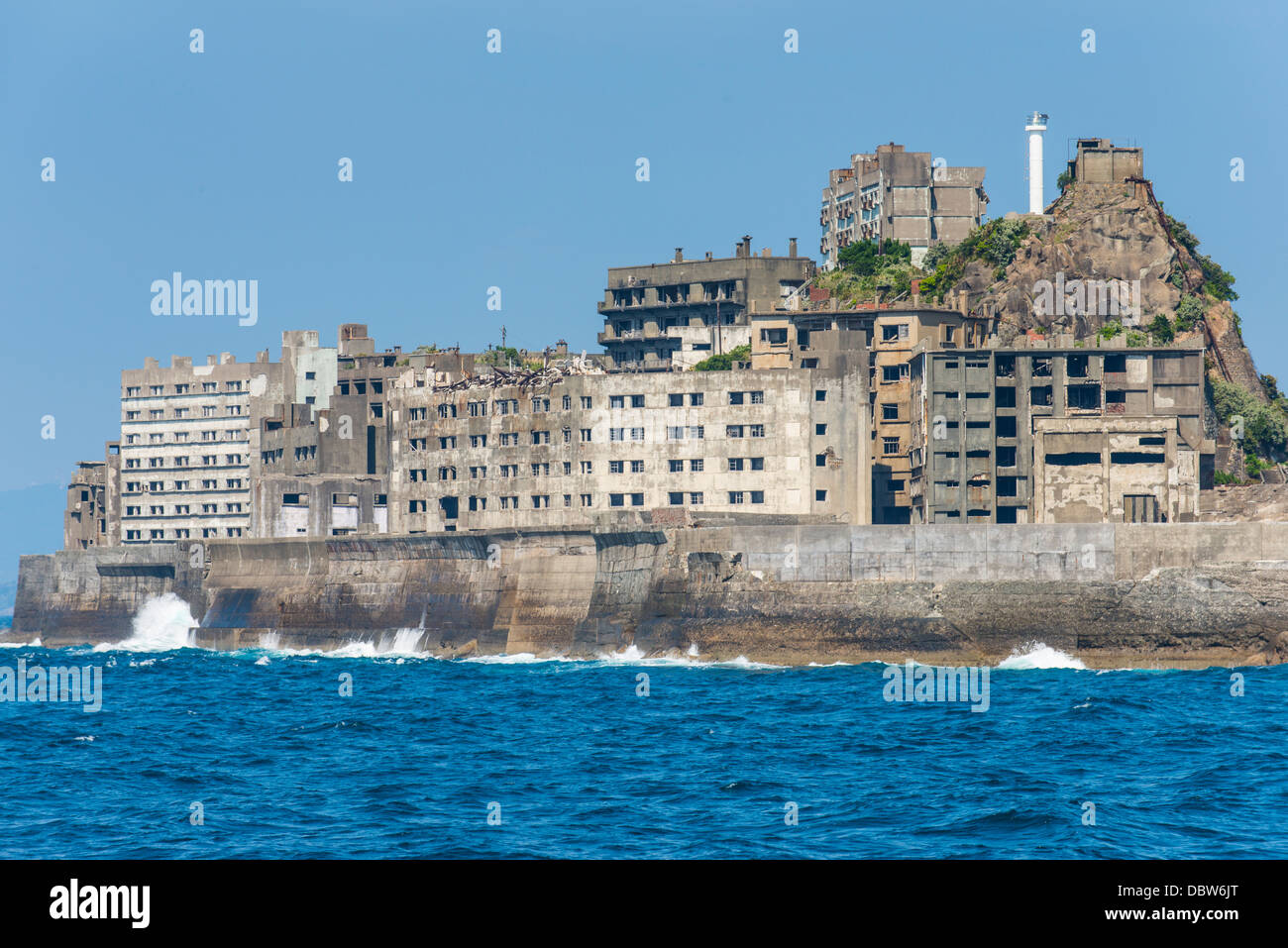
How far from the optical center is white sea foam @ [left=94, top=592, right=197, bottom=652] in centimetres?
11188

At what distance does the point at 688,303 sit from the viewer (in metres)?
142

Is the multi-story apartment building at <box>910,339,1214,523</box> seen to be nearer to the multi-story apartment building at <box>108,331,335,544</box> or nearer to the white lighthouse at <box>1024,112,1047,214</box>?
the white lighthouse at <box>1024,112,1047,214</box>

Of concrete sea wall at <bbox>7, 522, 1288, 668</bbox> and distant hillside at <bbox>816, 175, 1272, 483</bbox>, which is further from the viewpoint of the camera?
distant hillside at <bbox>816, 175, 1272, 483</bbox>

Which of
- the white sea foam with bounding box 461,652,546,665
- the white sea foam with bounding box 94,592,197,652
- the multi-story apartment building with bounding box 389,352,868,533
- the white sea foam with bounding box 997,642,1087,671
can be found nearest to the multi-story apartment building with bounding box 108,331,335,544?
the white sea foam with bounding box 94,592,197,652

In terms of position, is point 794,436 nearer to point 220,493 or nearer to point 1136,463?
point 1136,463

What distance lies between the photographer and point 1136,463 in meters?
92.1

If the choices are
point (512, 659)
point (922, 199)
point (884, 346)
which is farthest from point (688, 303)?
point (512, 659)

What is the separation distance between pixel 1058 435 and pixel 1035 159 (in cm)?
4427

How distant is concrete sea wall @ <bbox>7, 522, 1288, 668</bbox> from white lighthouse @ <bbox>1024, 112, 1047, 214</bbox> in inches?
2221

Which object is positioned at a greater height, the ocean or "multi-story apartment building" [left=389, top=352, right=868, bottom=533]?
"multi-story apartment building" [left=389, top=352, right=868, bottom=533]

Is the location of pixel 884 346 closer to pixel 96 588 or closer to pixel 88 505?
pixel 96 588

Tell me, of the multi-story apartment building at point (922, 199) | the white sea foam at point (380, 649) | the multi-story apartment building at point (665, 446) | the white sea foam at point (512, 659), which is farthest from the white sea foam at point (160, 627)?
the multi-story apartment building at point (922, 199)

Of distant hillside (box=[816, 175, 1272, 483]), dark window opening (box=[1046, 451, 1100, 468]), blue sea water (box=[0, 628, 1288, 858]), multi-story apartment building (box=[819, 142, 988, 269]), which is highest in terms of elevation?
multi-story apartment building (box=[819, 142, 988, 269])
